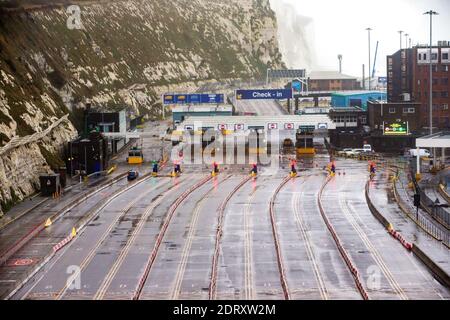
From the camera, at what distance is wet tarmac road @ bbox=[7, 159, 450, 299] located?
1602 inches

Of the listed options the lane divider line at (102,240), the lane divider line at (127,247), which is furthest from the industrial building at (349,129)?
the lane divider line at (102,240)

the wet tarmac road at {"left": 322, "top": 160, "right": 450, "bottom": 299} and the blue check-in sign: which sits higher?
the blue check-in sign

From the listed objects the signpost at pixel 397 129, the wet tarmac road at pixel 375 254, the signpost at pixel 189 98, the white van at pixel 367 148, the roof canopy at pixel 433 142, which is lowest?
the wet tarmac road at pixel 375 254

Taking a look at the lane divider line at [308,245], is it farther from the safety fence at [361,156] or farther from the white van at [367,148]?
the white van at [367,148]

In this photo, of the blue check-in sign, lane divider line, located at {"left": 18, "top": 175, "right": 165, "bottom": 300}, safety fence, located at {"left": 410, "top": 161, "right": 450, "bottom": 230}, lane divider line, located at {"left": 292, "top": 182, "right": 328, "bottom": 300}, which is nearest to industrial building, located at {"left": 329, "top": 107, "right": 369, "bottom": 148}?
the blue check-in sign

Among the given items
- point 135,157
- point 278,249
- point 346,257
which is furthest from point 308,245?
point 135,157

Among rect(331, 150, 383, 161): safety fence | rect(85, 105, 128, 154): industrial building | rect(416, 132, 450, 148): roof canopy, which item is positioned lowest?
rect(331, 150, 383, 161): safety fence

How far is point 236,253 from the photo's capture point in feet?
161

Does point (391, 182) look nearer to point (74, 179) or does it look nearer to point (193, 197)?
point (193, 197)

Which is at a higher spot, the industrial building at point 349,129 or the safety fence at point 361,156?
the industrial building at point 349,129

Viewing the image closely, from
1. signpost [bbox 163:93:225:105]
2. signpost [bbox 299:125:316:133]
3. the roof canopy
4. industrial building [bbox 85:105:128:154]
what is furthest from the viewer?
signpost [bbox 163:93:225:105]

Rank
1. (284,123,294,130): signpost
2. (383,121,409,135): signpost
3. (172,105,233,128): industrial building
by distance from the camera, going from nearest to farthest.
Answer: (383,121,409,135): signpost
(284,123,294,130): signpost
(172,105,233,128): industrial building

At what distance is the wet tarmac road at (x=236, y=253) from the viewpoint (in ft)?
A: 133

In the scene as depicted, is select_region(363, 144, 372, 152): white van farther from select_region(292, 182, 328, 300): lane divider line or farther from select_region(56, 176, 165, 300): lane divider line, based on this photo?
select_region(56, 176, 165, 300): lane divider line
